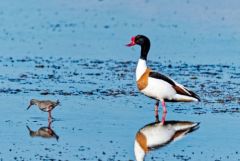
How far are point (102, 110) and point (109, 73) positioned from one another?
4096mm

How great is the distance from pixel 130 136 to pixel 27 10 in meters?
19.2

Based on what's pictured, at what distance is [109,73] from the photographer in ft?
63.2

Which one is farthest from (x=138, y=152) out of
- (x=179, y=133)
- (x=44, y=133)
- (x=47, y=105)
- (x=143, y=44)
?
(x=143, y=44)

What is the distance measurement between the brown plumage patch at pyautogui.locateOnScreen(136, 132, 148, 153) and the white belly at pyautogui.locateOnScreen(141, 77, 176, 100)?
178 cm

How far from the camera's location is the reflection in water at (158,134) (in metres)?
12.5

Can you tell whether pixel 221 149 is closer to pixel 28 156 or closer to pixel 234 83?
pixel 28 156

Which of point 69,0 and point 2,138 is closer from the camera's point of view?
point 2,138

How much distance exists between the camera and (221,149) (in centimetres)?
1260

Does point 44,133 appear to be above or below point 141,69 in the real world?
below

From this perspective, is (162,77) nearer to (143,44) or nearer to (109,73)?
→ (143,44)

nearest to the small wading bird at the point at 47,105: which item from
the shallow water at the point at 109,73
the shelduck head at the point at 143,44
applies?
the shallow water at the point at 109,73

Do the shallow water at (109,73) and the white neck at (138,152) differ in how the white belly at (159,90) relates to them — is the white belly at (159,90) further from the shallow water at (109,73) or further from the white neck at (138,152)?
the white neck at (138,152)

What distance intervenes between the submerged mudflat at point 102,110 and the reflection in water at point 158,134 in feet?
0.43

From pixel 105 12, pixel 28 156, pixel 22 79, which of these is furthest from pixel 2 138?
pixel 105 12
